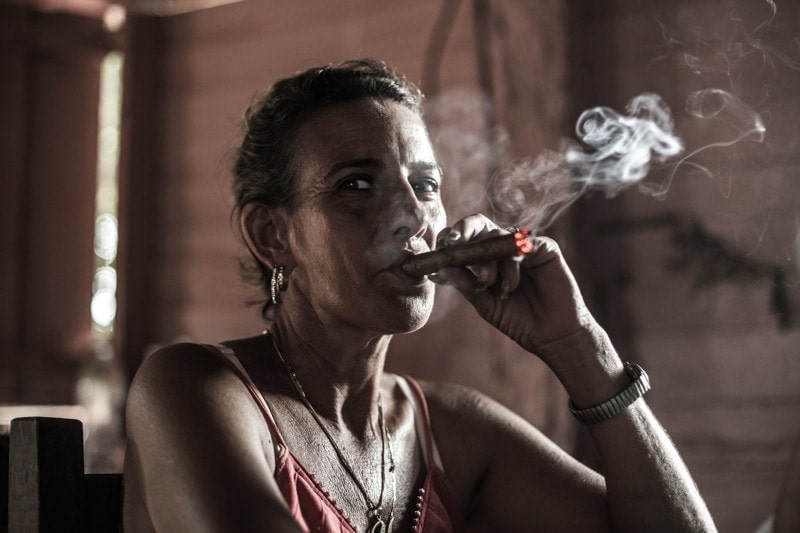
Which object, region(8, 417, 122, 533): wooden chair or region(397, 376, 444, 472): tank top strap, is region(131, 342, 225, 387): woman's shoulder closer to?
region(8, 417, 122, 533): wooden chair

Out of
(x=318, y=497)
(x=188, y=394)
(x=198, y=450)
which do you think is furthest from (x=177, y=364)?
(x=318, y=497)

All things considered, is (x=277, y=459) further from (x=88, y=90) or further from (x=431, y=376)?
(x=88, y=90)

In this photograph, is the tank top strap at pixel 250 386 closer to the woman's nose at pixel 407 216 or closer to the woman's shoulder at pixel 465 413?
the woman's nose at pixel 407 216

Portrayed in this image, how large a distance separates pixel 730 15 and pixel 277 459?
237 centimetres

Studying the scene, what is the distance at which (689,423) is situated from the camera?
313 centimetres

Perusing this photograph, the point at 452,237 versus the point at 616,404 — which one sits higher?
the point at 452,237

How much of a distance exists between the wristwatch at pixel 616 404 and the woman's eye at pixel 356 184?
723mm

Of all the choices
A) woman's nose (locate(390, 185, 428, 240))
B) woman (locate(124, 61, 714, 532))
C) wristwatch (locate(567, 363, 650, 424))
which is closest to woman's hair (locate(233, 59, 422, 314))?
woman (locate(124, 61, 714, 532))

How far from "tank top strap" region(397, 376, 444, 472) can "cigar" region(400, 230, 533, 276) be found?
0.63m

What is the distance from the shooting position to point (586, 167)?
131 inches

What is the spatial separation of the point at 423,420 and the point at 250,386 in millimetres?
596

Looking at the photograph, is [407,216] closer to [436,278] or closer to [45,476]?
[436,278]

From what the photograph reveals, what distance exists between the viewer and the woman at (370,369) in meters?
1.73

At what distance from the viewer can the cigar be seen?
1584 millimetres
